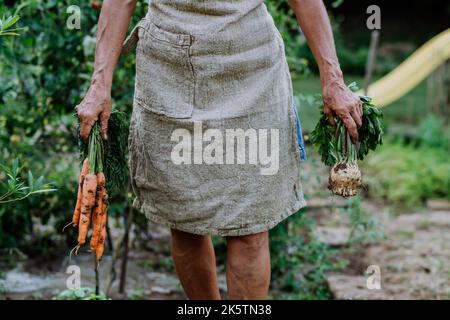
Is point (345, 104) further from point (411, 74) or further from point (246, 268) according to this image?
point (411, 74)

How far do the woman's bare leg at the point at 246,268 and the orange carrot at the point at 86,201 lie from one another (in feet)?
1.67

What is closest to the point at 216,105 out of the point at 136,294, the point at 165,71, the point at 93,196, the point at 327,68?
the point at 165,71

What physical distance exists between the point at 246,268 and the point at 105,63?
86 centimetres

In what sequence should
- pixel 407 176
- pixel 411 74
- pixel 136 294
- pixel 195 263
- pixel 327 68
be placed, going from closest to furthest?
pixel 327 68
pixel 195 263
pixel 136 294
pixel 407 176
pixel 411 74

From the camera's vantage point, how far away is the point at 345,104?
2.65m

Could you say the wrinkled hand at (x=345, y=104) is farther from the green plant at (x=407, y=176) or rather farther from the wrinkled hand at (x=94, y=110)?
the green plant at (x=407, y=176)

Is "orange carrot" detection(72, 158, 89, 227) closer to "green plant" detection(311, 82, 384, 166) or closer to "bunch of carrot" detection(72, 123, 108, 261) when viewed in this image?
"bunch of carrot" detection(72, 123, 108, 261)

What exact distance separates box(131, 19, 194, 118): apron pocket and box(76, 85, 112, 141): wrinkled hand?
0.54ft

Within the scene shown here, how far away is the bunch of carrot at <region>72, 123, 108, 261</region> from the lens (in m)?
2.60

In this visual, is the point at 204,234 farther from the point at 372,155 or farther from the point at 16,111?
the point at 372,155

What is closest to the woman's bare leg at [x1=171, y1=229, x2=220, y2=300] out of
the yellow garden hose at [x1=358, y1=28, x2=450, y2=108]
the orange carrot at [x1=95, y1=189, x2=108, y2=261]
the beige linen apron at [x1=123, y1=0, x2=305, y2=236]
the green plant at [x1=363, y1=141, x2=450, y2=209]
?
the beige linen apron at [x1=123, y1=0, x2=305, y2=236]

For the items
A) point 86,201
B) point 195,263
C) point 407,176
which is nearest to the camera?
point 86,201

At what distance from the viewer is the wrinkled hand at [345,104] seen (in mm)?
2652

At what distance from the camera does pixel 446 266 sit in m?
4.28
